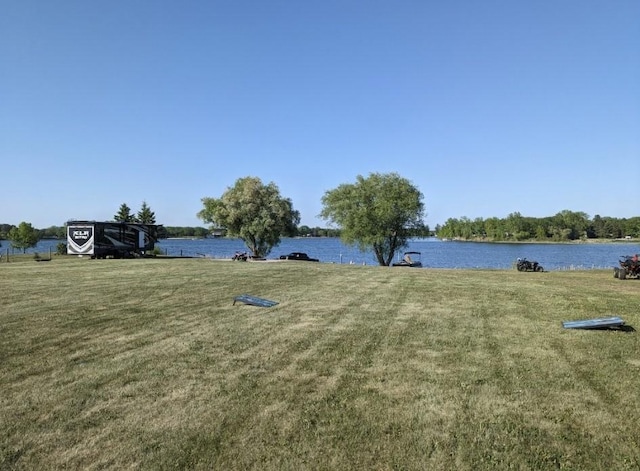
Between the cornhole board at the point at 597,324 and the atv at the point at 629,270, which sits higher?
the atv at the point at 629,270

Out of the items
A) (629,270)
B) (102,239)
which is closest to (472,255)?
(629,270)

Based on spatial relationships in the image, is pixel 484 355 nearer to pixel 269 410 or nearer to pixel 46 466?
pixel 269 410

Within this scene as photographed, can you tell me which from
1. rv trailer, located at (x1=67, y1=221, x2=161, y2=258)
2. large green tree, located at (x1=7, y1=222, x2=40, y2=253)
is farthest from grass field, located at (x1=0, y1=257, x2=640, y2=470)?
large green tree, located at (x1=7, y1=222, x2=40, y2=253)

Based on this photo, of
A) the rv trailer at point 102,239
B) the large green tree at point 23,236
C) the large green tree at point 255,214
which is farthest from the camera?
the large green tree at point 23,236

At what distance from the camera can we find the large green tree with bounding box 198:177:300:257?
44625 mm

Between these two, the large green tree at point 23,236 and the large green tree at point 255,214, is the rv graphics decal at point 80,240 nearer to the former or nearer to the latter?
the large green tree at point 255,214

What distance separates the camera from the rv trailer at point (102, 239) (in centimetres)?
3500

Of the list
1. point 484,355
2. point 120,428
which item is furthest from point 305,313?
point 120,428

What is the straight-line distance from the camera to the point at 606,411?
205 inches

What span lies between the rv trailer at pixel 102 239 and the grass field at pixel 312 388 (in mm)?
25295

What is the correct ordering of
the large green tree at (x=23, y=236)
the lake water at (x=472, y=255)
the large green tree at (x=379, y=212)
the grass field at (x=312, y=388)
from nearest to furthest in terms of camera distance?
the grass field at (x=312, y=388) < the large green tree at (x=379, y=212) < the lake water at (x=472, y=255) < the large green tree at (x=23, y=236)

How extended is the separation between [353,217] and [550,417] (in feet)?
121

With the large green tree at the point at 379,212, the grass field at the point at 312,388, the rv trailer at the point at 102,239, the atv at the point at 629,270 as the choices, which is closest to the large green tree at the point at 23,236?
the rv trailer at the point at 102,239

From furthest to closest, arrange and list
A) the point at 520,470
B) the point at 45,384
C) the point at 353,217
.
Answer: the point at 353,217 → the point at 45,384 → the point at 520,470
